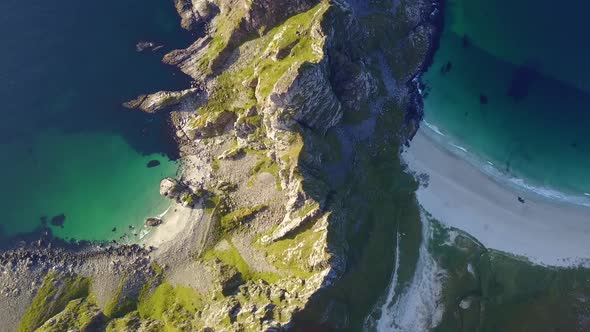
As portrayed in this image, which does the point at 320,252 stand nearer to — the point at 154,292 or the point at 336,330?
the point at 336,330

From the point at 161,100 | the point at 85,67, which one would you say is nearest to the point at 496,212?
the point at 161,100

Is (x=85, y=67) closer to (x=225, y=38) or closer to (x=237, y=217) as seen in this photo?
(x=225, y=38)

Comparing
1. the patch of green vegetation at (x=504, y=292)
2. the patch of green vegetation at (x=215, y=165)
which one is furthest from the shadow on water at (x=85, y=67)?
the patch of green vegetation at (x=504, y=292)

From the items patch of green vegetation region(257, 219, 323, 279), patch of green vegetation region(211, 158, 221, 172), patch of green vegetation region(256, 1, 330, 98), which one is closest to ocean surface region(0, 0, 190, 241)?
patch of green vegetation region(211, 158, 221, 172)

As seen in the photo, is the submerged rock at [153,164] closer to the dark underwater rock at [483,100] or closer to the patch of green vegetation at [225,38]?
the patch of green vegetation at [225,38]

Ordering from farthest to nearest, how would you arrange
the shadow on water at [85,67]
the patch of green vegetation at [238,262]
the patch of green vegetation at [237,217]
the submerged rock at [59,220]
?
the shadow on water at [85,67] < the submerged rock at [59,220] < the patch of green vegetation at [237,217] < the patch of green vegetation at [238,262]
